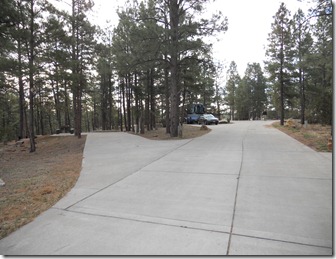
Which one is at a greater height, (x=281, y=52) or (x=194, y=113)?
(x=281, y=52)

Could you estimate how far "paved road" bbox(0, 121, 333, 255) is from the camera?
3.00 metres

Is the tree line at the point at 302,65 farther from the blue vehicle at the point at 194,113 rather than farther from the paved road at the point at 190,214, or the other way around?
the blue vehicle at the point at 194,113

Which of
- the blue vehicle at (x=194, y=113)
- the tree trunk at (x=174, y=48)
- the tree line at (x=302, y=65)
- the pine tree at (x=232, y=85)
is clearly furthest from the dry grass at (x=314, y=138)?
the pine tree at (x=232, y=85)

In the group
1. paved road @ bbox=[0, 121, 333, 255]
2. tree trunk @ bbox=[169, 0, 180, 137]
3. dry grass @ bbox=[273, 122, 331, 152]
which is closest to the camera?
paved road @ bbox=[0, 121, 333, 255]

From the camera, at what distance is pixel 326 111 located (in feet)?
51.8

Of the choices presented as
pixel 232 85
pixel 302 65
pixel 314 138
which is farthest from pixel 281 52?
pixel 232 85

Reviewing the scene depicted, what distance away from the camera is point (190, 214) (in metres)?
3.92

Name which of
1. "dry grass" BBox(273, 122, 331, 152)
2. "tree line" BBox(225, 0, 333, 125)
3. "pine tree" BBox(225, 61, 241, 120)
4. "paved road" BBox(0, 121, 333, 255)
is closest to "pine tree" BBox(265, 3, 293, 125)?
"tree line" BBox(225, 0, 333, 125)

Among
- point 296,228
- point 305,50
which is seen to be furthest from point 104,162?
point 305,50

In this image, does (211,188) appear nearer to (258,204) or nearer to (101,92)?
(258,204)

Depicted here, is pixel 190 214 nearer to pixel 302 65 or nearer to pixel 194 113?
pixel 302 65

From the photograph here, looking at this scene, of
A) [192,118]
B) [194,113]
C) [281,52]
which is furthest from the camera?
[194,113]

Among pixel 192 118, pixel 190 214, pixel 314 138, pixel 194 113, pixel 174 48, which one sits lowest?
pixel 190 214

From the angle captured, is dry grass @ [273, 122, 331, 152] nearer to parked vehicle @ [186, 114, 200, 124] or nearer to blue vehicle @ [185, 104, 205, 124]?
parked vehicle @ [186, 114, 200, 124]
